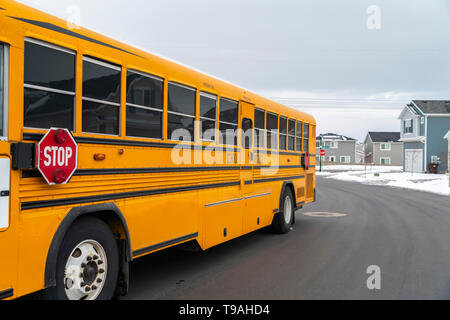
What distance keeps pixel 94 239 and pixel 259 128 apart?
4.78 m

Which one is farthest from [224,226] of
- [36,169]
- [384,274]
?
[36,169]

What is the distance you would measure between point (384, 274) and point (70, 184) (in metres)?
4.67

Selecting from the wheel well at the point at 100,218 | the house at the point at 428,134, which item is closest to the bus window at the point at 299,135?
the wheel well at the point at 100,218

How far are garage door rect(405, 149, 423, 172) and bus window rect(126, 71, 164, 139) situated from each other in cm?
4243

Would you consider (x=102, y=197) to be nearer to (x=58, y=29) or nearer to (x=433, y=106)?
(x=58, y=29)

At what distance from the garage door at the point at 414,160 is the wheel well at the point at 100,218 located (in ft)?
141

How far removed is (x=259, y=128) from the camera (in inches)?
338

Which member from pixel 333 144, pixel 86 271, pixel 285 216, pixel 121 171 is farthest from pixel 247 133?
pixel 333 144

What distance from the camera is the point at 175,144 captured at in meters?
5.78

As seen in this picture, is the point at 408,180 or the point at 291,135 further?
the point at 408,180

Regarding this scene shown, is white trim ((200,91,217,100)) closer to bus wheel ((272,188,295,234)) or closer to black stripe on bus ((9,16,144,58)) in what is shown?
black stripe on bus ((9,16,144,58))

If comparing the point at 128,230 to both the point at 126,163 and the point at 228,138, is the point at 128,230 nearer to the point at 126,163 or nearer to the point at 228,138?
the point at 126,163

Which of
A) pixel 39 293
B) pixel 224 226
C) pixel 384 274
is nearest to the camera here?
pixel 39 293

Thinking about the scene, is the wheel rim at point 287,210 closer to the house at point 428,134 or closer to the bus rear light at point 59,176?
the bus rear light at point 59,176
